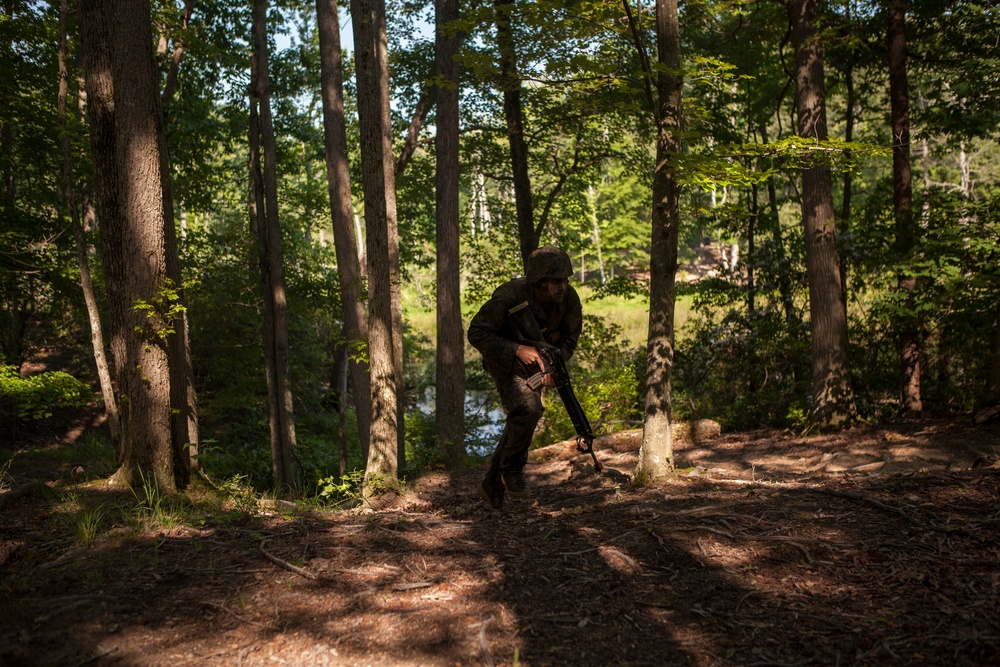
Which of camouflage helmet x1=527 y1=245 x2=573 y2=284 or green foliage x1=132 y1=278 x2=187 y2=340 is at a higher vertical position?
camouflage helmet x1=527 y1=245 x2=573 y2=284

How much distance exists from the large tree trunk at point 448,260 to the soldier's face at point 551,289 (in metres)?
6.44

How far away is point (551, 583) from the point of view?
4.15 meters

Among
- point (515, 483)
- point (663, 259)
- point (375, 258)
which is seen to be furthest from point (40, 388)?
point (663, 259)

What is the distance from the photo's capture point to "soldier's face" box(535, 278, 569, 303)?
5832 mm

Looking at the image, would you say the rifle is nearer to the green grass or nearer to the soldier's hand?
the soldier's hand

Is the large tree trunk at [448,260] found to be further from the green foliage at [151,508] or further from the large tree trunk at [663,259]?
the green foliage at [151,508]

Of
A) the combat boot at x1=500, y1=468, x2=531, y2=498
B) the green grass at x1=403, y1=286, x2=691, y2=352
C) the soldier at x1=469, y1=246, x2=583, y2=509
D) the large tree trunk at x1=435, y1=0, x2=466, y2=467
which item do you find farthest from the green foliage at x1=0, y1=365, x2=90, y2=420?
the green grass at x1=403, y1=286, x2=691, y2=352

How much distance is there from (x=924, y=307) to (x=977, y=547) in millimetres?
6940

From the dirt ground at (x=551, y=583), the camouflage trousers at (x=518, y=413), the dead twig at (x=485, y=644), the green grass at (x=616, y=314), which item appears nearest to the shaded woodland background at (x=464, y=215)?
the camouflage trousers at (x=518, y=413)

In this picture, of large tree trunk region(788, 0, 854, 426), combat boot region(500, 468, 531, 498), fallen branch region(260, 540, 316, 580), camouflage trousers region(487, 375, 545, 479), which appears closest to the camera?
fallen branch region(260, 540, 316, 580)

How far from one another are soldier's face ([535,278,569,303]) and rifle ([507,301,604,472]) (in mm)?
160

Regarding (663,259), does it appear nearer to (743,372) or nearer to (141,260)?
(141,260)

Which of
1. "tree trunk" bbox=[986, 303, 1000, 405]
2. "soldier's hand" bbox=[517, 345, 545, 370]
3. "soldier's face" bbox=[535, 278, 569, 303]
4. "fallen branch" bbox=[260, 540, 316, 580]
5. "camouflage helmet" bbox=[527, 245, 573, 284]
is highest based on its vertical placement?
"camouflage helmet" bbox=[527, 245, 573, 284]

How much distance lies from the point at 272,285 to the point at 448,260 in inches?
140
